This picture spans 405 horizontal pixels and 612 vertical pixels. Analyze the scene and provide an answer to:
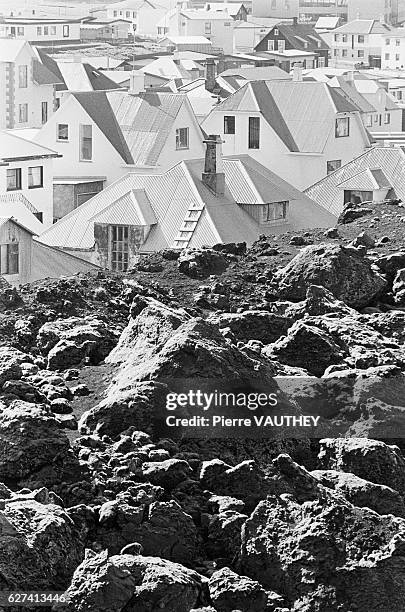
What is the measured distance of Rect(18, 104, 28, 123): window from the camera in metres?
27.2

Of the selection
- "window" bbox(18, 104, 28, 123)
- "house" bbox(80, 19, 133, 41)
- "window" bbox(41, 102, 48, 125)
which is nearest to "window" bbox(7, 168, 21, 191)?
"window" bbox(18, 104, 28, 123)

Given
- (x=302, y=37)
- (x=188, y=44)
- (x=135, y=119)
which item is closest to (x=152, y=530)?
(x=135, y=119)

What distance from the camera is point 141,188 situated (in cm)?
1345

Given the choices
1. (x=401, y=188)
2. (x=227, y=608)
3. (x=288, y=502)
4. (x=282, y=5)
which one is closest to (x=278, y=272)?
(x=288, y=502)

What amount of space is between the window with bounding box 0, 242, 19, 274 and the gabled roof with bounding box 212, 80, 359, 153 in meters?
8.72

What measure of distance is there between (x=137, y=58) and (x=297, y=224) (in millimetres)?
21081

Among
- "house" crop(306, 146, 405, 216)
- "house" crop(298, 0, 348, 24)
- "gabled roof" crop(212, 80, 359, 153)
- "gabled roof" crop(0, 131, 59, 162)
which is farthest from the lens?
"house" crop(298, 0, 348, 24)

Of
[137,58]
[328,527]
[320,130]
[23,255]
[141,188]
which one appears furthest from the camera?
[137,58]

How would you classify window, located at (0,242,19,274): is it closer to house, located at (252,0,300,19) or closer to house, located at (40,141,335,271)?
house, located at (40,141,335,271)

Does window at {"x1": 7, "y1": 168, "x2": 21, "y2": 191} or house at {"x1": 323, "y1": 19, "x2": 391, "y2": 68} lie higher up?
house at {"x1": 323, "y1": 19, "x2": 391, "y2": 68}

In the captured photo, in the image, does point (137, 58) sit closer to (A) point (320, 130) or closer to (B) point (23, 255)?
(A) point (320, 130)

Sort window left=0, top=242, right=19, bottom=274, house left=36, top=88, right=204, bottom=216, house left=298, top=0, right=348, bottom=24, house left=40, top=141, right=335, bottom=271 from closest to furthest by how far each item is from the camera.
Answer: window left=0, top=242, right=19, bottom=274 → house left=40, top=141, right=335, bottom=271 → house left=36, top=88, right=204, bottom=216 → house left=298, top=0, right=348, bottom=24

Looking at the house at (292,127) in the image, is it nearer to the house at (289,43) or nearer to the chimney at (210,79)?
the chimney at (210,79)

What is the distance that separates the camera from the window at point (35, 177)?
16.6m
